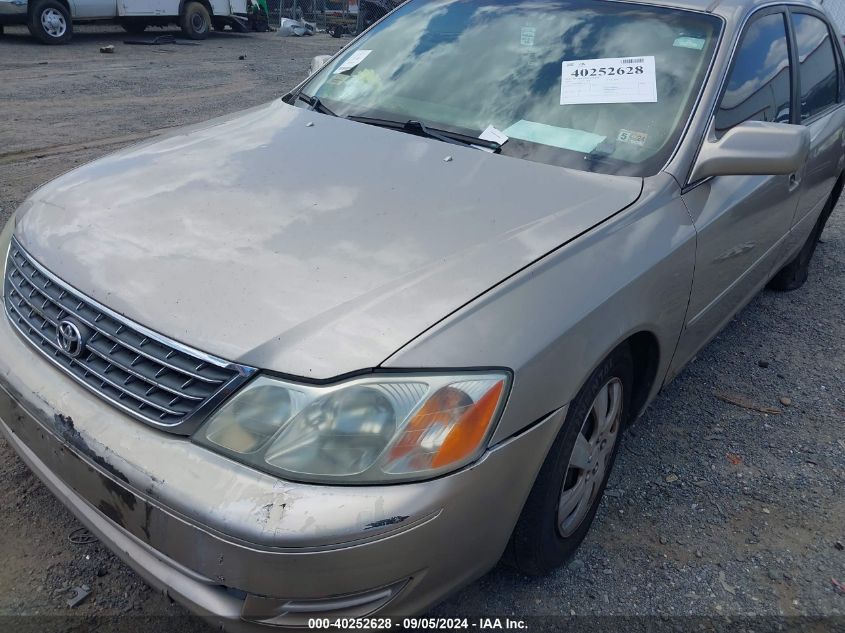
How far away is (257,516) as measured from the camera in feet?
4.82

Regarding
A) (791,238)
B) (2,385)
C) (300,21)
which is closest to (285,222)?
(2,385)

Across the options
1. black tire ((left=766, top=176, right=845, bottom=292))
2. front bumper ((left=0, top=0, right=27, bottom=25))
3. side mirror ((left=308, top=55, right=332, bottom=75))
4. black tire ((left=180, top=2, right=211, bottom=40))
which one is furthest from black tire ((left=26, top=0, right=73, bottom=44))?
black tire ((left=766, top=176, right=845, bottom=292))

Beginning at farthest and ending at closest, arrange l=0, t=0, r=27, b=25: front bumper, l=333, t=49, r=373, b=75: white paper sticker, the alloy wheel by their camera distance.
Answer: l=0, t=0, r=27, b=25: front bumper → l=333, t=49, r=373, b=75: white paper sticker → the alloy wheel

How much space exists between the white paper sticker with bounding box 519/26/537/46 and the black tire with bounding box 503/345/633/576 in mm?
1360

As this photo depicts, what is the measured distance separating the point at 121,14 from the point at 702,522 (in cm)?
1432

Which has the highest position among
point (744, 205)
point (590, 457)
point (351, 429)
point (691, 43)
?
point (691, 43)

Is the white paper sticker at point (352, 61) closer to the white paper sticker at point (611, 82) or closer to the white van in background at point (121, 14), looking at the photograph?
the white paper sticker at point (611, 82)

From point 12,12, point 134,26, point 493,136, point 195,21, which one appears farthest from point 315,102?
point 134,26

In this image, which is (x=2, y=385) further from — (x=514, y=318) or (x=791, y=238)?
(x=791, y=238)

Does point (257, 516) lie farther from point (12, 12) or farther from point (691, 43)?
point (12, 12)

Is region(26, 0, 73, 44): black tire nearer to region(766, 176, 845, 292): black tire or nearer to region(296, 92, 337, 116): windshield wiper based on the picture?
region(296, 92, 337, 116): windshield wiper

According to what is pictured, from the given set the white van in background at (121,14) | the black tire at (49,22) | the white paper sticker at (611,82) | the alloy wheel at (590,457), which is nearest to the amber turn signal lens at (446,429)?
the alloy wheel at (590,457)

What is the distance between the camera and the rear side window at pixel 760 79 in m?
2.70

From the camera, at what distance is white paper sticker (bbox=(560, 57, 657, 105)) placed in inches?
101
